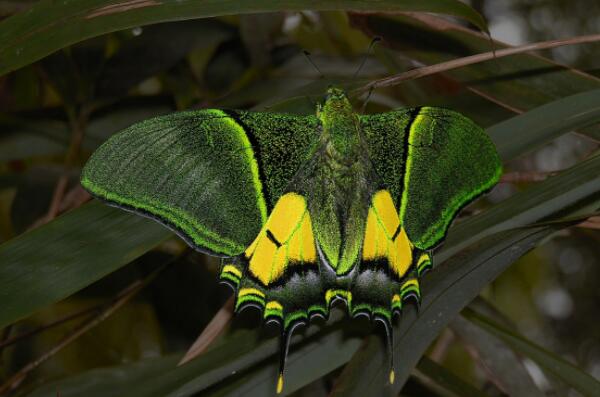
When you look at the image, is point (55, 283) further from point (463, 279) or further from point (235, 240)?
point (463, 279)

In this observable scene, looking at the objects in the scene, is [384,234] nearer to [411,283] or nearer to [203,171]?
[411,283]

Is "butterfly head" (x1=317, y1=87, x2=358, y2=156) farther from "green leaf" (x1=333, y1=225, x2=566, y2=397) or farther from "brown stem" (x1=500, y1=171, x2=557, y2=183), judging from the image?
"brown stem" (x1=500, y1=171, x2=557, y2=183)

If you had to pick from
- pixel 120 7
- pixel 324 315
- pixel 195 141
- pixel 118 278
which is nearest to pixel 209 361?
pixel 324 315

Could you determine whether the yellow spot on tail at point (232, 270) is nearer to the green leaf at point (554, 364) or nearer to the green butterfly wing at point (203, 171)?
the green butterfly wing at point (203, 171)

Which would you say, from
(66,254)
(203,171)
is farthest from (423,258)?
(66,254)

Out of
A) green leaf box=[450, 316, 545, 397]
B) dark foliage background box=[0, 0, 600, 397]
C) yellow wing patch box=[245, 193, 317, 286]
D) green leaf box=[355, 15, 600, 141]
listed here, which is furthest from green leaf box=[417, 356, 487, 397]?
green leaf box=[355, 15, 600, 141]
